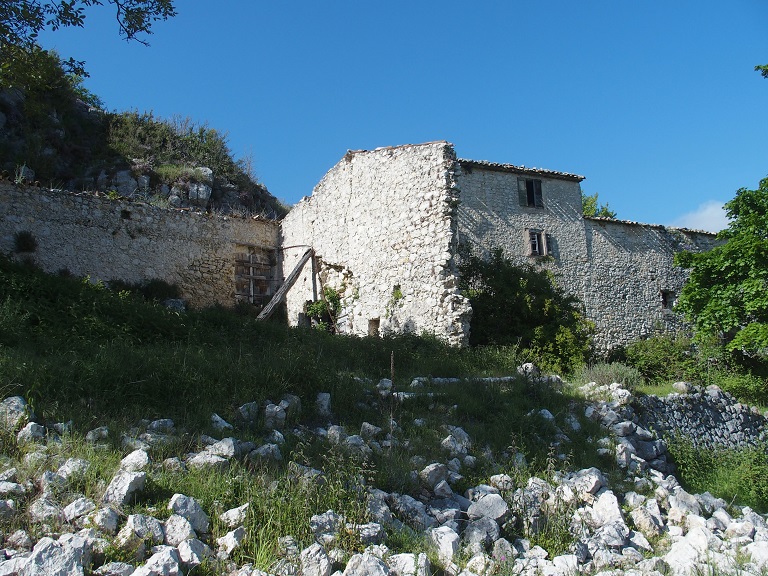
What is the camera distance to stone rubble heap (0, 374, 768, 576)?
15.3 feet

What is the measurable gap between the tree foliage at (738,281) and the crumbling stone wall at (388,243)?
8.57 metres

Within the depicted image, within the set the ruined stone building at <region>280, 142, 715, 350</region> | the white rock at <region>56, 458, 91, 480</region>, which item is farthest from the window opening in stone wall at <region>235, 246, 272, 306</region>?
the white rock at <region>56, 458, 91, 480</region>

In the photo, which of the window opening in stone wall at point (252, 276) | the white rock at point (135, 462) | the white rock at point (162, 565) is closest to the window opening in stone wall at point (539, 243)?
the window opening in stone wall at point (252, 276)

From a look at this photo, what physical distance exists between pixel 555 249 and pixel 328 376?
16389 millimetres

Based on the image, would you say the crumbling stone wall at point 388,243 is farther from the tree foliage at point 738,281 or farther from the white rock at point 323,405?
the tree foliage at point 738,281

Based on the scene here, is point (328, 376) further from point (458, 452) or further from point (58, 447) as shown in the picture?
point (58, 447)

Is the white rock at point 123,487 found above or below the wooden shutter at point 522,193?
below

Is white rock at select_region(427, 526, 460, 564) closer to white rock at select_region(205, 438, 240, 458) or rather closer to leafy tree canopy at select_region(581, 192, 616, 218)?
white rock at select_region(205, 438, 240, 458)

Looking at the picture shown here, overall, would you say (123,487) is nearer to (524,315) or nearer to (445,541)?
(445,541)

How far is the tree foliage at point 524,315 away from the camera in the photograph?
14625mm

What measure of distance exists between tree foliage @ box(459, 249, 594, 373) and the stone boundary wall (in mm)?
7580

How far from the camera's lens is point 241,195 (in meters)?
26.5

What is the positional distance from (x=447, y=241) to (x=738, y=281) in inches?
370

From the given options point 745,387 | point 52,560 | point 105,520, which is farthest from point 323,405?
point 745,387
